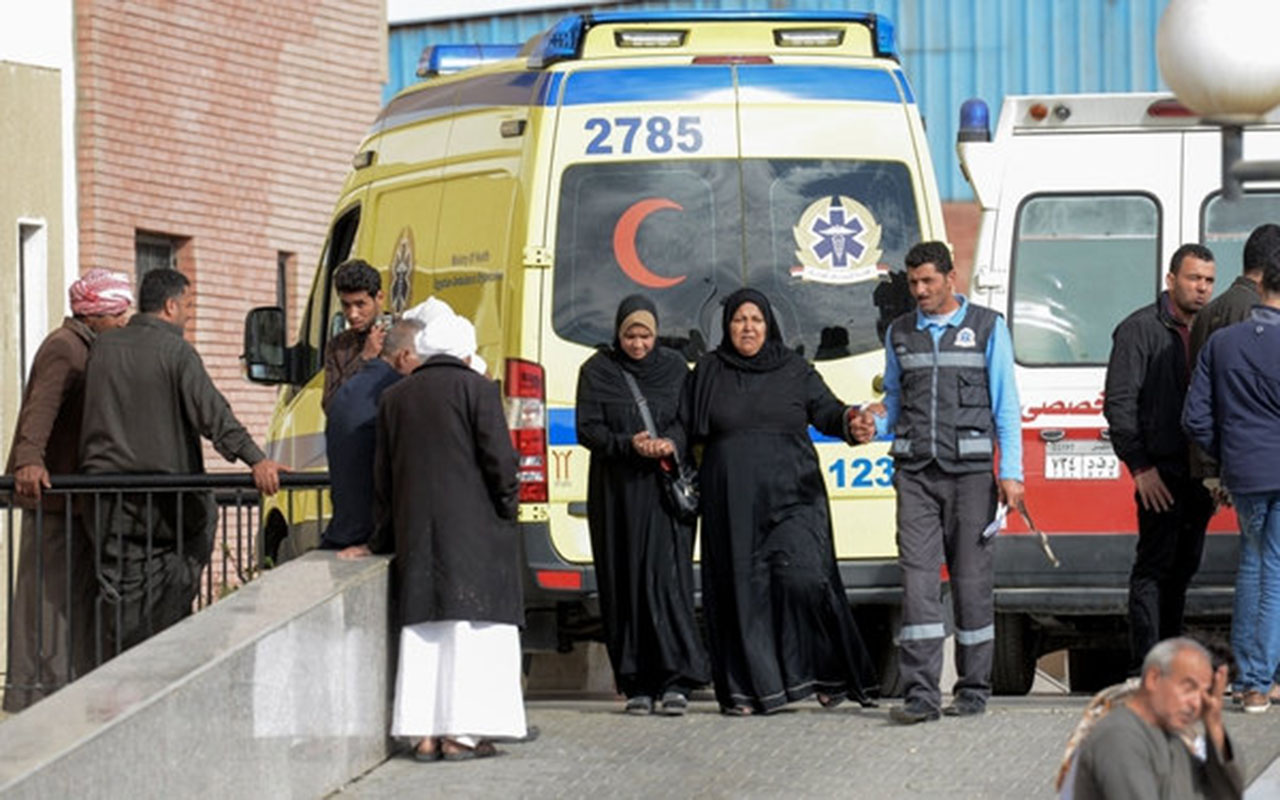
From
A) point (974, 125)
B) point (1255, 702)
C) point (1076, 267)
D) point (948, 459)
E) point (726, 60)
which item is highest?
point (726, 60)

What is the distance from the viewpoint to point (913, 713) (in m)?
10.9

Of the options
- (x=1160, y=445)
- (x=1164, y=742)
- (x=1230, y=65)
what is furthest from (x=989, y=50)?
(x=1230, y=65)

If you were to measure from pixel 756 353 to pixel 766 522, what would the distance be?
0.62 m

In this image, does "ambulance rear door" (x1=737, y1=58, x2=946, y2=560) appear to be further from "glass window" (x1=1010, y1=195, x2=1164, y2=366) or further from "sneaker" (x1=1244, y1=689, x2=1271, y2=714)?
"sneaker" (x1=1244, y1=689, x2=1271, y2=714)

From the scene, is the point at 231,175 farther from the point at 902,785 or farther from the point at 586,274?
the point at 902,785

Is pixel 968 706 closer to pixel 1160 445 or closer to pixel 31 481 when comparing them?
pixel 1160 445

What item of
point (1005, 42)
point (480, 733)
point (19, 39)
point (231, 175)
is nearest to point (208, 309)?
point (231, 175)

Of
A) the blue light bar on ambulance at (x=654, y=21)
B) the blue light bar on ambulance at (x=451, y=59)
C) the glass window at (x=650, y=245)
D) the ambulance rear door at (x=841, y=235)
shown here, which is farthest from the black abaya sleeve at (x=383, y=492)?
the blue light bar on ambulance at (x=451, y=59)

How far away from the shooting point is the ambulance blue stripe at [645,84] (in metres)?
12.1

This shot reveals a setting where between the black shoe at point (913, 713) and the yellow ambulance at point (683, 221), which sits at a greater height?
the yellow ambulance at point (683, 221)

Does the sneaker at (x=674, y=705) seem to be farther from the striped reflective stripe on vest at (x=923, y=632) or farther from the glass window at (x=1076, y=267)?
the glass window at (x=1076, y=267)

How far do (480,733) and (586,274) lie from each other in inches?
93.8

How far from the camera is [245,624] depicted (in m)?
9.67

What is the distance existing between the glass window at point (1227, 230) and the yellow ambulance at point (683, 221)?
1.65 meters
